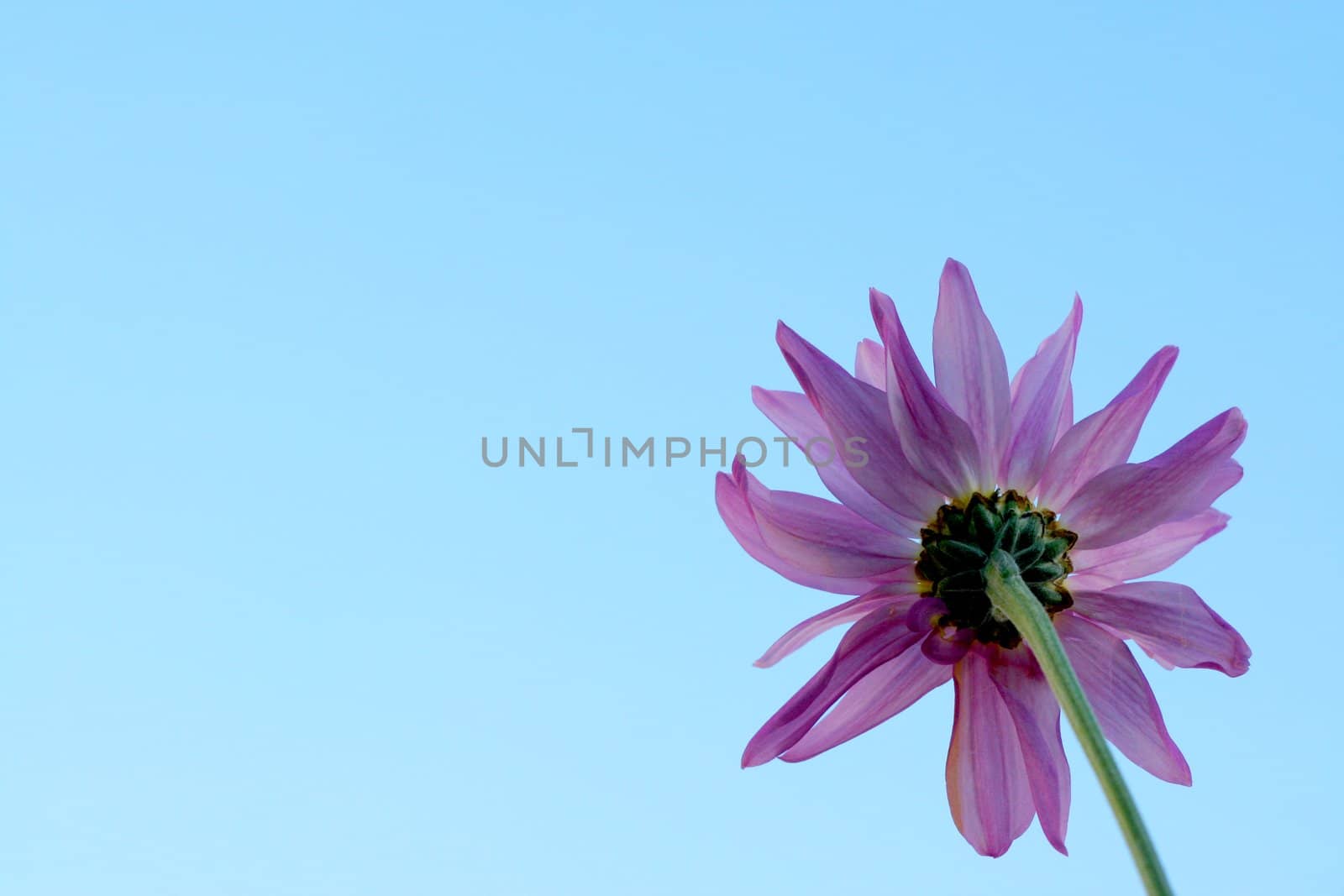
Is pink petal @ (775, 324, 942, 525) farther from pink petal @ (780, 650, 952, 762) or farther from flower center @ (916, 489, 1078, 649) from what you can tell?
pink petal @ (780, 650, 952, 762)

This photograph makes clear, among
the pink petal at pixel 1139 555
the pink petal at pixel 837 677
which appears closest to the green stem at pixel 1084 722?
the pink petal at pixel 837 677

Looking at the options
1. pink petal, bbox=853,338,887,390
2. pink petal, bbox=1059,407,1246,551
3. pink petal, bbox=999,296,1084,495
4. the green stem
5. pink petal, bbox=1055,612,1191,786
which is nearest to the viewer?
the green stem

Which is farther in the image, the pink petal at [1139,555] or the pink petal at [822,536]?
the pink petal at [1139,555]

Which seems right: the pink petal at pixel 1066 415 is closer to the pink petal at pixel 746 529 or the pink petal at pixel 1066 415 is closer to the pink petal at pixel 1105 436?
the pink petal at pixel 1105 436

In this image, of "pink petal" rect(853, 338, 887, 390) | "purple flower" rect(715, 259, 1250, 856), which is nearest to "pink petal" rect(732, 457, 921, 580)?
"purple flower" rect(715, 259, 1250, 856)

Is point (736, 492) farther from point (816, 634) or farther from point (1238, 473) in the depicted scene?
point (1238, 473)

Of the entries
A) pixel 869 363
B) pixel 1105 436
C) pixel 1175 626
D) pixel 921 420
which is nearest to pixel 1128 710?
pixel 1175 626

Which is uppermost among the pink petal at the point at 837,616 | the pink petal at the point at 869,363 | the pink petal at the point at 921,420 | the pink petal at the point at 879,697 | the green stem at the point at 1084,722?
the pink petal at the point at 869,363

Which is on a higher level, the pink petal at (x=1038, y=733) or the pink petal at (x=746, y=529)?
the pink petal at (x=746, y=529)
